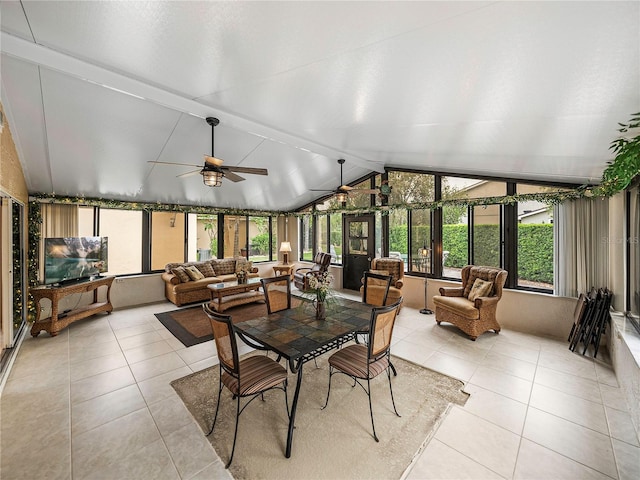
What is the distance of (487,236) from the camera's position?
4.78 m

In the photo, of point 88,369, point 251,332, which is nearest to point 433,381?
point 251,332

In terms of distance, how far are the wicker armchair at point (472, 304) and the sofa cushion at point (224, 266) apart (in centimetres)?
522

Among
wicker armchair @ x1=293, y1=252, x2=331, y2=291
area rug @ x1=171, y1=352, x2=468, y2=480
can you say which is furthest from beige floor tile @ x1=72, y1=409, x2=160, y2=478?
wicker armchair @ x1=293, y1=252, x2=331, y2=291

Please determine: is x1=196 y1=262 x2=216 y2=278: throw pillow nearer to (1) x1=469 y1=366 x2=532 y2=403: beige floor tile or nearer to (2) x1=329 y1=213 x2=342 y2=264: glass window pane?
(2) x1=329 y1=213 x2=342 y2=264: glass window pane

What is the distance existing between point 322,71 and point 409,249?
4.54 meters

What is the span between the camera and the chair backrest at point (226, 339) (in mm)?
1820

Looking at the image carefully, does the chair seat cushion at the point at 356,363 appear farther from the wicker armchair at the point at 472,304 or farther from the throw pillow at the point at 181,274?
the throw pillow at the point at 181,274

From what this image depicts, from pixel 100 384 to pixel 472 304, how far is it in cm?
493

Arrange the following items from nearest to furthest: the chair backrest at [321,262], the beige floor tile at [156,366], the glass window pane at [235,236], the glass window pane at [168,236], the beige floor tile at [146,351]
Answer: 1. the beige floor tile at [156,366]
2. the beige floor tile at [146,351]
3. the glass window pane at [168,236]
4. the chair backrest at [321,262]
5. the glass window pane at [235,236]

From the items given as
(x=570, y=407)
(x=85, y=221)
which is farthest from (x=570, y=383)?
(x=85, y=221)

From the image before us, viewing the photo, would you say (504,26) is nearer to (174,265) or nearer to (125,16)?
(125,16)

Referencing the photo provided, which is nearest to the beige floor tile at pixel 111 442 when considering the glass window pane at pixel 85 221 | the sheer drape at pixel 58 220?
the sheer drape at pixel 58 220

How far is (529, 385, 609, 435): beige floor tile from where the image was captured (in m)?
2.17

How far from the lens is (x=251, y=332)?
2.33m
